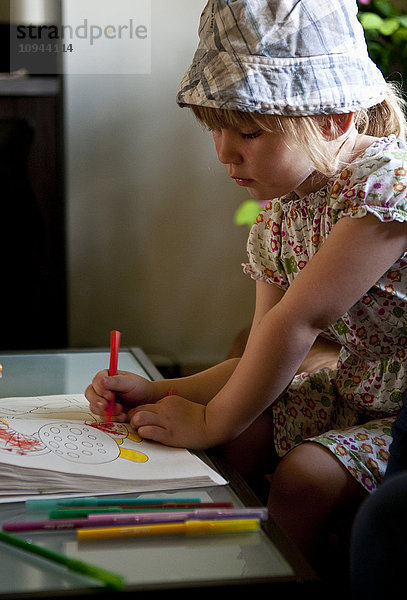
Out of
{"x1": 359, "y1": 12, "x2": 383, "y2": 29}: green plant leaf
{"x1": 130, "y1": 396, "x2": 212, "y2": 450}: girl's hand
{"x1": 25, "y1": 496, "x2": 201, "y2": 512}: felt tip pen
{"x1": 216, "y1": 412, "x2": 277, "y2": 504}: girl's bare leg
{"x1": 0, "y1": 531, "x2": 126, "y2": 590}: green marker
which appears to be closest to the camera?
{"x1": 0, "y1": 531, "x2": 126, "y2": 590}: green marker

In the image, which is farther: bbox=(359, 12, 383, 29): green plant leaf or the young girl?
bbox=(359, 12, 383, 29): green plant leaf

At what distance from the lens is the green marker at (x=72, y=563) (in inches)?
19.3

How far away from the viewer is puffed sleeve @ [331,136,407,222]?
0.80 m

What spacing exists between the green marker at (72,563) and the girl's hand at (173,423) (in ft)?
0.74

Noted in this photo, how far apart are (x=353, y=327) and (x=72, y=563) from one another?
51 centimetres

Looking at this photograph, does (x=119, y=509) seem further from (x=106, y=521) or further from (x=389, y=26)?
(x=389, y=26)

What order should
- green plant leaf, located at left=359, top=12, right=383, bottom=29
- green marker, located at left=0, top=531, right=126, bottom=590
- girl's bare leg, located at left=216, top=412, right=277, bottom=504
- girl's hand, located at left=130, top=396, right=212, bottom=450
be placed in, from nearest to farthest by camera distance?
green marker, located at left=0, top=531, right=126, bottom=590
girl's hand, located at left=130, top=396, right=212, bottom=450
girl's bare leg, located at left=216, top=412, right=277, bottom=504
green plant leaf, located at left=359, top=12, right=383, bottom=29

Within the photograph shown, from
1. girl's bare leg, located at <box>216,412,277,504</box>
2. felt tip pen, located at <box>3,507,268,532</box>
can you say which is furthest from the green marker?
girl's bare leg, located at <box>216,412,277,504</box>

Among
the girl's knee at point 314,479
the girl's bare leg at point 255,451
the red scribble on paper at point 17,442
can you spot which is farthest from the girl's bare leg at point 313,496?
the red scribble on paper at point 17,442

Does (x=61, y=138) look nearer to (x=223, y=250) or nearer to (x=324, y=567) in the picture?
(x=223, y=250)

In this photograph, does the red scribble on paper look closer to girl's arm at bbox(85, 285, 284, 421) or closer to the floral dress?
girl's arm at bbox(85, 285, 284, 421)

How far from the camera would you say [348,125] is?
2.85 ft

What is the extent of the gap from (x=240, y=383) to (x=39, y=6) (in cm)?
166

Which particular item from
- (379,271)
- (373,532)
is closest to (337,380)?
(379,271)
